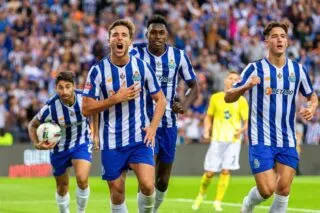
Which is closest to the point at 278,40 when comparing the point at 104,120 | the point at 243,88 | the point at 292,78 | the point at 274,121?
the point at 292,78

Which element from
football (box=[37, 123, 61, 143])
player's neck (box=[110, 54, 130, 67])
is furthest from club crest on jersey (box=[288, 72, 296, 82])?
football (box=[37, 123, 61, 143])

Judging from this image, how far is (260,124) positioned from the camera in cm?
1139

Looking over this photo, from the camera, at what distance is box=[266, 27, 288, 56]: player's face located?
11312 millimetres

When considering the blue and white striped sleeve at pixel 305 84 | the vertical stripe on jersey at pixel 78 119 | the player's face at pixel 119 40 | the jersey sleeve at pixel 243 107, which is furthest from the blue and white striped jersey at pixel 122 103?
the jersey sleeve at pixel 243 107

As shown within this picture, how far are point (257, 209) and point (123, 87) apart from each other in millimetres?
6119

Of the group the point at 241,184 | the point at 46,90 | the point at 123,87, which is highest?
the point at 123,87

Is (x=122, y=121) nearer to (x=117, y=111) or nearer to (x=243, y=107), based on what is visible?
(x=117, y=111)

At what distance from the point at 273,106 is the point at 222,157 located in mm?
5907

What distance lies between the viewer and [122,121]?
34.0ft

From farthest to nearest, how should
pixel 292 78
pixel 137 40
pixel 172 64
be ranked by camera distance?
pixel 137 40, pixel 172 64, pixel 292 78

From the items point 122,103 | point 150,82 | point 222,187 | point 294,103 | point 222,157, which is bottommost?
point 222,187

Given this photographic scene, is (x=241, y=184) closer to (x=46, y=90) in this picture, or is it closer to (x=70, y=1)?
(x=46, y=90)

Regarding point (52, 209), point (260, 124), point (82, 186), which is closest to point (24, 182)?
point (52, 209)

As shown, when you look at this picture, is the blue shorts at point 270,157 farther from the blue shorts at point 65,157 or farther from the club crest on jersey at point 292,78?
the blue shorts at point 65,157
